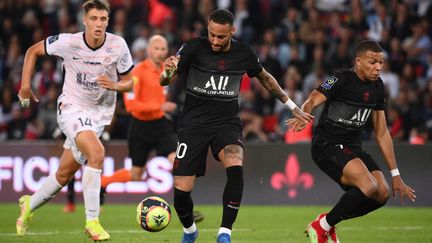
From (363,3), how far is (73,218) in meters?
9.56

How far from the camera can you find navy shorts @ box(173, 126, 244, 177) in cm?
948

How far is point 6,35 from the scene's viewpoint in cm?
2116

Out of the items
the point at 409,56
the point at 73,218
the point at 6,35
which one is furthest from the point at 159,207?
the point at 6,35

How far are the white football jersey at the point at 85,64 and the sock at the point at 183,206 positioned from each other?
5.65 ft

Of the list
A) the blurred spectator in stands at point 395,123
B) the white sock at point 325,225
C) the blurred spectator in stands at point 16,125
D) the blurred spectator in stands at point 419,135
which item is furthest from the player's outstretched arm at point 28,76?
the blurred spectator in stands at point 395,123

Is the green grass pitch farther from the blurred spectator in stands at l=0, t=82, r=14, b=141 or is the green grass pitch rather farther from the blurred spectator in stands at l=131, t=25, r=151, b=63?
the blurred spectator in stands at l=131, t=25, r=151, b=63

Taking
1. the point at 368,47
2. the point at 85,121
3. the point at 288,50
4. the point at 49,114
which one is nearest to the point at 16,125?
the point at 49,114

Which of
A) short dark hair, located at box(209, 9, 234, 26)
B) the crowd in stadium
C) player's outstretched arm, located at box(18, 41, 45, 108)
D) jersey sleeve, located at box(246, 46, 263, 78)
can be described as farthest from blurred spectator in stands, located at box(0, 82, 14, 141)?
short dark hair, located at box(209, 9, 234, 26)

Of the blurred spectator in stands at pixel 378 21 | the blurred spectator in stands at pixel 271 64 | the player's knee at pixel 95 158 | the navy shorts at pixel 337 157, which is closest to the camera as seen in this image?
the navy shorts at pixel 337 157

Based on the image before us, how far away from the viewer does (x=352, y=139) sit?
10109mm

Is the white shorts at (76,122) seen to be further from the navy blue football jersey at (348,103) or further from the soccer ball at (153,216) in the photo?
the navy blue football jersey at (348,103)

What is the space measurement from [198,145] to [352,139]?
5.66 feet

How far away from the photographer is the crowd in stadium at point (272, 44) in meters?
18.1

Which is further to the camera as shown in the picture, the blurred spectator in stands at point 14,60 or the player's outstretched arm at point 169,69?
the blurred spectator in stands at point 14,60
